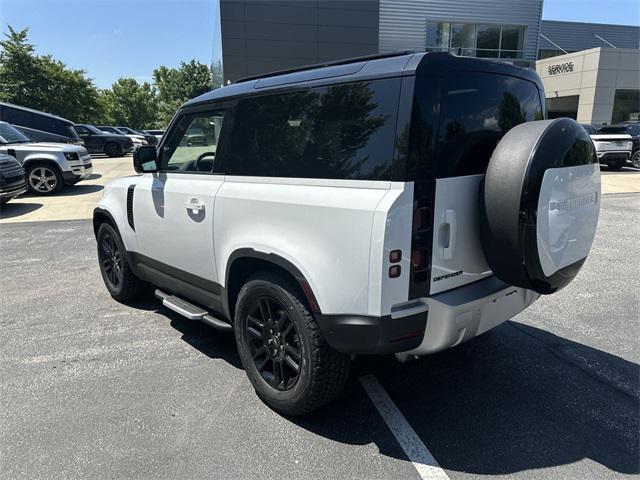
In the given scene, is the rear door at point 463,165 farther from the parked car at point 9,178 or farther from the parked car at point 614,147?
the parked car at point 614,147

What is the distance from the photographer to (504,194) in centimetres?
227

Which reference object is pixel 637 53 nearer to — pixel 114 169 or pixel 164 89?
pixel 114 169

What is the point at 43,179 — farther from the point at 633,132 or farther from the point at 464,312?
the point at 633,132

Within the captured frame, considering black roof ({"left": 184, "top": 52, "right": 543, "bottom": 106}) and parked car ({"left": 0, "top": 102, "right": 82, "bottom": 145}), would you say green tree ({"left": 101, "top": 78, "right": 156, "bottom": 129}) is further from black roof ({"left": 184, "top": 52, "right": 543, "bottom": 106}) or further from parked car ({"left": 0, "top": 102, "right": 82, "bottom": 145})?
black roof ({"left": 184, "top": 52, "right": 543, "bottom": 106})

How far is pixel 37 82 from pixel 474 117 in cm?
4007

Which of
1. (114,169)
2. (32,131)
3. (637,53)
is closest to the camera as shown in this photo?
(32,131)

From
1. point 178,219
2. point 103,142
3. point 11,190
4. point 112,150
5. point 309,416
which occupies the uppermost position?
point 103,142

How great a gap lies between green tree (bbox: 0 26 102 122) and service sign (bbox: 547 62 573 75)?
1466 inches

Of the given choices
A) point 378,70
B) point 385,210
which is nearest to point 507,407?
point 385,210

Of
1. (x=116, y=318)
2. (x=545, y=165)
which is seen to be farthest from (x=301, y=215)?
(x=116, y=318)

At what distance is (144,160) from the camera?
146 inches

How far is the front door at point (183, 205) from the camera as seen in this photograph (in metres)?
3.22

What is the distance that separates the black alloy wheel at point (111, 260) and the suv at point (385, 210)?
1.95m

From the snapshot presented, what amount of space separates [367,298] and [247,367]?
1.23 meters
